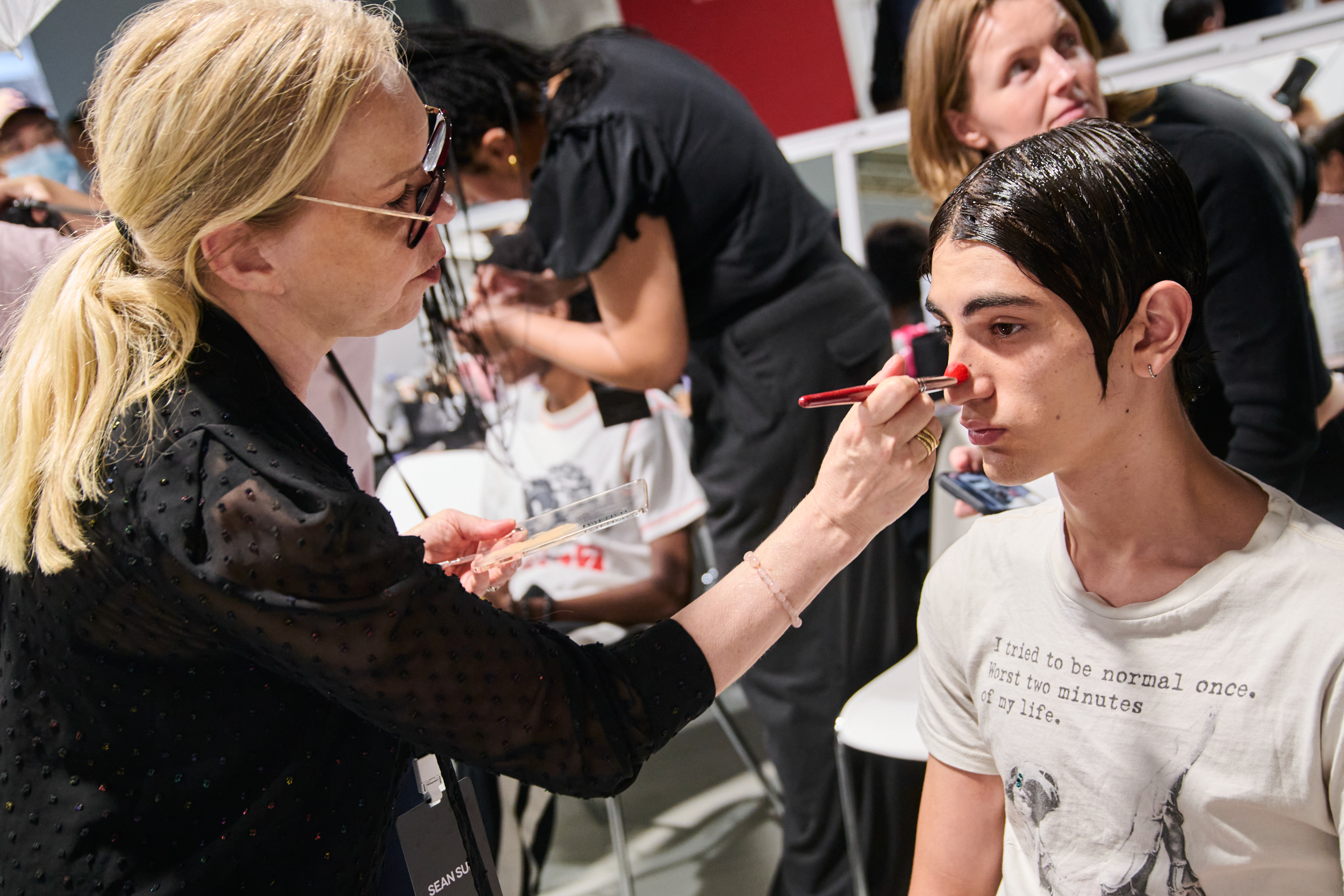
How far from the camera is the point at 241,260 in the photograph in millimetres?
907

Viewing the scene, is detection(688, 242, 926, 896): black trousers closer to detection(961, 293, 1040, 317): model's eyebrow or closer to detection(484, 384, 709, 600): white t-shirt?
detection(484, 384, 709, 600): white t-shirt

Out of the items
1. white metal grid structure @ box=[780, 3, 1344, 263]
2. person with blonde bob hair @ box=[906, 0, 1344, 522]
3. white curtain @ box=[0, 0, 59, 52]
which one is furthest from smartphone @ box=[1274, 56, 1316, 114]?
white curtain @ box=[0, 0, 59, 52]

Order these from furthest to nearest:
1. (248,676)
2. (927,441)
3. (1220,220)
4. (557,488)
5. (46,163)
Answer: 1. (557,488)
2. (46,163)
3. (1220,220)
4. (927,441)
5. (248,676)

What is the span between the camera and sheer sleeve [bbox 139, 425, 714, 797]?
2.57ft

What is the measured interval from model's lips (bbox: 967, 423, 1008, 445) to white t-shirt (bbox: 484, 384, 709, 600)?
1.23m

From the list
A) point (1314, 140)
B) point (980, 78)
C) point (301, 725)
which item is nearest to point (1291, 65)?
point (1314, 140)

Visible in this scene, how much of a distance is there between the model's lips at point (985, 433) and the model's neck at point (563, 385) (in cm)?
132

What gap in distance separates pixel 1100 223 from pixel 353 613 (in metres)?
0.79

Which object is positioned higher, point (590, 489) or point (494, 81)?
point (494, 81)

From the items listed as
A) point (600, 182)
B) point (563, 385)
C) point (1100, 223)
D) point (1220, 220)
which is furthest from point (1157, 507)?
point (563, 385)

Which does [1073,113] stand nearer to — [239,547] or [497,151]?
[497,151]

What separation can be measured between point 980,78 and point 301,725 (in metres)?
1.33

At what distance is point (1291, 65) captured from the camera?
6.15 ft

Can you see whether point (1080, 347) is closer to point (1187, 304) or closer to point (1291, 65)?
point (1187, 304)
